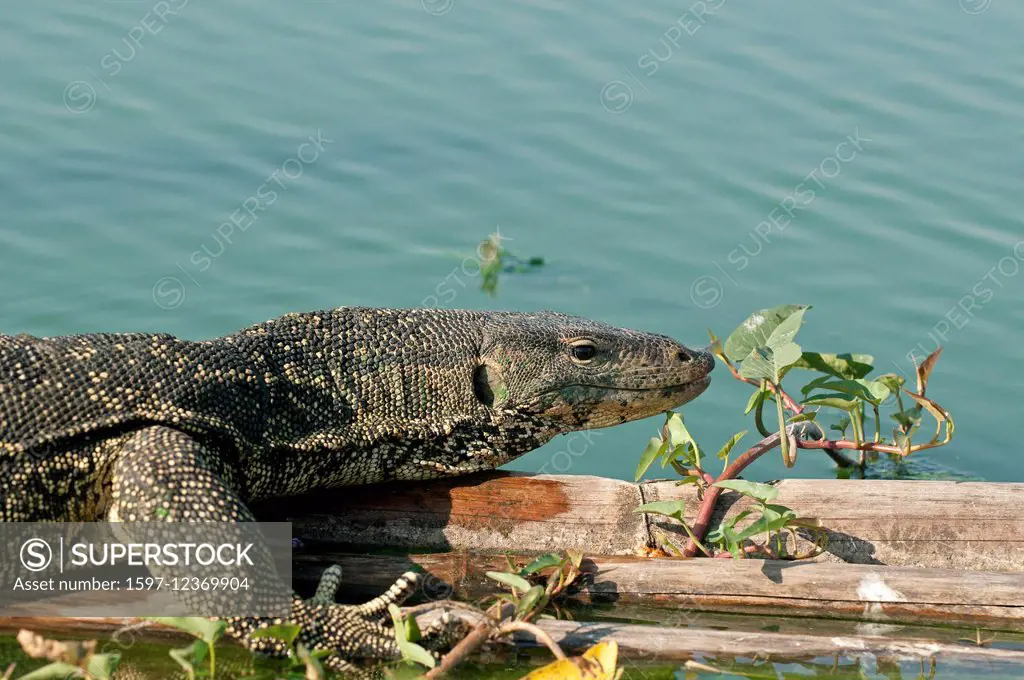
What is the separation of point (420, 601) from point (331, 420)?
3.21ft

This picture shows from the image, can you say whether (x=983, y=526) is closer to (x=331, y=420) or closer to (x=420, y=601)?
(x=420, y=601)

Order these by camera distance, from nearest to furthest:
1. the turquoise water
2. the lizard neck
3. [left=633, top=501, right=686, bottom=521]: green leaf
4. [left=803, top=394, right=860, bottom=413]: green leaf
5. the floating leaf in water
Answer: the floating leaf in water
[left=633, top=501, right=686, bottom=521]: green leaf
the lizard neck
[left=803, top=394, right=860, bottom=413]: green leaf
the turquoise water

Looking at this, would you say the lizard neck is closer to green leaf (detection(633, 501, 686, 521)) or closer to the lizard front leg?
the lizard front leg

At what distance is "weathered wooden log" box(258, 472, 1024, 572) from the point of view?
5.74 metres

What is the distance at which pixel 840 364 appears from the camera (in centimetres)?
645

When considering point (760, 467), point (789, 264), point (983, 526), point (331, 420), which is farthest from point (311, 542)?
point (789, 264)

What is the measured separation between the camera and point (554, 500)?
19.3ft

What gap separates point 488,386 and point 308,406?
2.79 feet

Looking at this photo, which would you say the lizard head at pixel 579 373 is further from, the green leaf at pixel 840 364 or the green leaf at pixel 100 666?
the green leaf at pixel 100 666

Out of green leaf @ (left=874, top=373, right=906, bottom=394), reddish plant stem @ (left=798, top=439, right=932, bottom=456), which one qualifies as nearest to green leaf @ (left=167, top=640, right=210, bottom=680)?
reddish plant stem @ (left=798, top=439, right=932, bottom=456)

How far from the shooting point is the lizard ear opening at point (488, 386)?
6254 mm

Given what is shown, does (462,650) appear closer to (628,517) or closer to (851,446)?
(628,517)

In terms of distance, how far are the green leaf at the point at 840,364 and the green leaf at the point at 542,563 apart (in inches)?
65.5

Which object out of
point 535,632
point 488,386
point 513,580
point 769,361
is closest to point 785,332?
point 769,361
